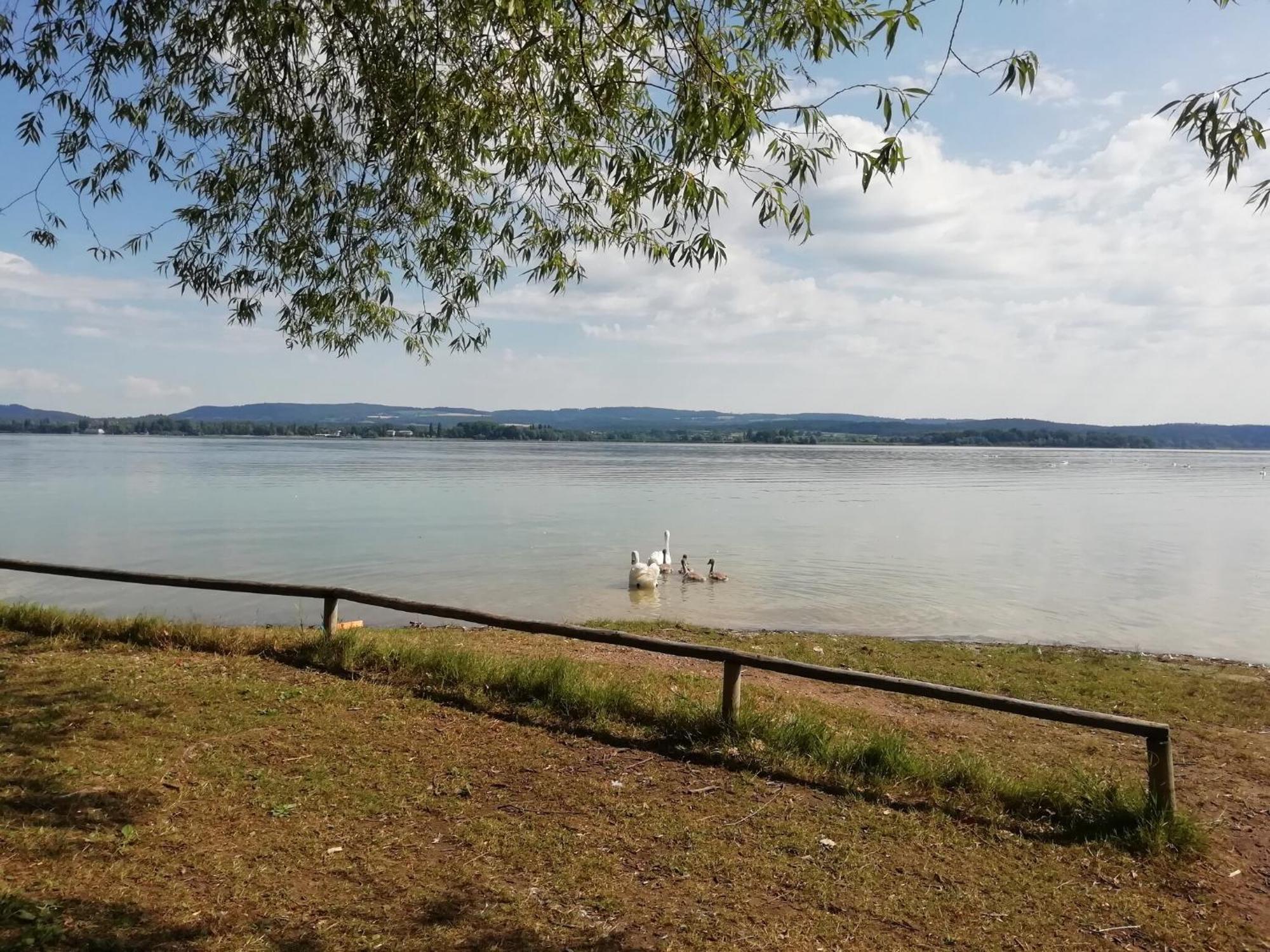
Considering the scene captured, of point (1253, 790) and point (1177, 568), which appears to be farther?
point (1177, 568)

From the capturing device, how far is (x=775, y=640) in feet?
45.6

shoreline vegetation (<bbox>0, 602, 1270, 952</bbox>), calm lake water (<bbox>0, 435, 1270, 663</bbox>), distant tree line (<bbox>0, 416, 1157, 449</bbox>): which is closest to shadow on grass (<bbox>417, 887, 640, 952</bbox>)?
shoreline vegetation (<bbox>0, 602, 1270, 952</bbox>)

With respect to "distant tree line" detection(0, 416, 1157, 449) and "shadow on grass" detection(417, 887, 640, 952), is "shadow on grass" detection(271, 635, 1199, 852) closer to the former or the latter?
"shadow on grass" detection(417, 887, 640, 952)

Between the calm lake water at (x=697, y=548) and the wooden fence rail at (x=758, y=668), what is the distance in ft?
13.9

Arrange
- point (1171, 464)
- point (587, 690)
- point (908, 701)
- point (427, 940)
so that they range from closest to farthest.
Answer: point (427, 940) → point (587, 690) → point (908, 701) → point (1171, 464)

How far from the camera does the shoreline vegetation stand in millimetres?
4152

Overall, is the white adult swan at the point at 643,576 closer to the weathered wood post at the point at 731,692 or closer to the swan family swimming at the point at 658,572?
the swan family swimming at the point at 658,572

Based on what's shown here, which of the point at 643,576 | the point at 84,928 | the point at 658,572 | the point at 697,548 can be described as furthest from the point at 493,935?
the point at 697,548

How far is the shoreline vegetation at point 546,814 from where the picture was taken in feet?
13.6

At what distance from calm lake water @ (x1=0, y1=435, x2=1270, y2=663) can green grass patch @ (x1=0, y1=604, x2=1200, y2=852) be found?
170 inches

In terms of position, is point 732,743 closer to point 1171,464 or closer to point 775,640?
point 775,640

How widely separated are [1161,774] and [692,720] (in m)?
3.41

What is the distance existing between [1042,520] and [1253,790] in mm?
32193

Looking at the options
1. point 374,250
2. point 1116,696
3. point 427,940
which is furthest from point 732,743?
point 1116,696
